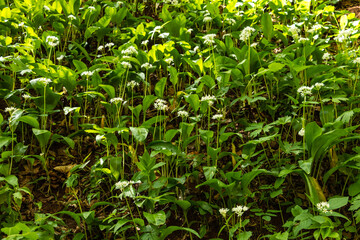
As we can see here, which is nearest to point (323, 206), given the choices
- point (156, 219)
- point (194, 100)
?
point (156, 219)

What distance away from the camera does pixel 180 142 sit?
10.3 feet

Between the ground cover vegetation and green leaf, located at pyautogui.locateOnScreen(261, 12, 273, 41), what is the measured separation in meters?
0.02

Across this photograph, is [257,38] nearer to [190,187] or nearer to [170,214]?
[190,187]

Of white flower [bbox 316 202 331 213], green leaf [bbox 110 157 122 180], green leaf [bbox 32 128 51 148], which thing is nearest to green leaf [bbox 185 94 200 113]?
green leaf [bbox 110 157 122 180]

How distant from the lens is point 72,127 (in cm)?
356

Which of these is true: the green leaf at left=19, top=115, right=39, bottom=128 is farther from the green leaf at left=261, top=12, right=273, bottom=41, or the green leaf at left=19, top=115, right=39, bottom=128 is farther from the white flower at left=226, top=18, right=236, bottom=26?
the green leaf at left=261, top=12, right=273, bottom=41

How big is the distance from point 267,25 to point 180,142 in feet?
6.39

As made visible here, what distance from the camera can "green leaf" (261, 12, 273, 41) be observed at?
4270 millimetres

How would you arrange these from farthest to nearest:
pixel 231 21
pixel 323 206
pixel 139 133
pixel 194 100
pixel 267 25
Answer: pixel 231 21
pixel 267 25
pixel 194 100
pixel 139 133
pixel 323 206

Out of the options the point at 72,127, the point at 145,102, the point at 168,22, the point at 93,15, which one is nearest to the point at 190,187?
the point at 145,102

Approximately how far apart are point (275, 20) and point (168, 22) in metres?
1.46

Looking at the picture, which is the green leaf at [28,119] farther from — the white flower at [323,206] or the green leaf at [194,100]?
the white flower at [323,206]

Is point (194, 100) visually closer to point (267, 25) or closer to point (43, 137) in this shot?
point (43, 137)

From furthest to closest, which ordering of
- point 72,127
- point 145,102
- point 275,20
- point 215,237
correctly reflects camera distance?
point 275,20 → point 72,127 → point 145,102 → point 215,237
